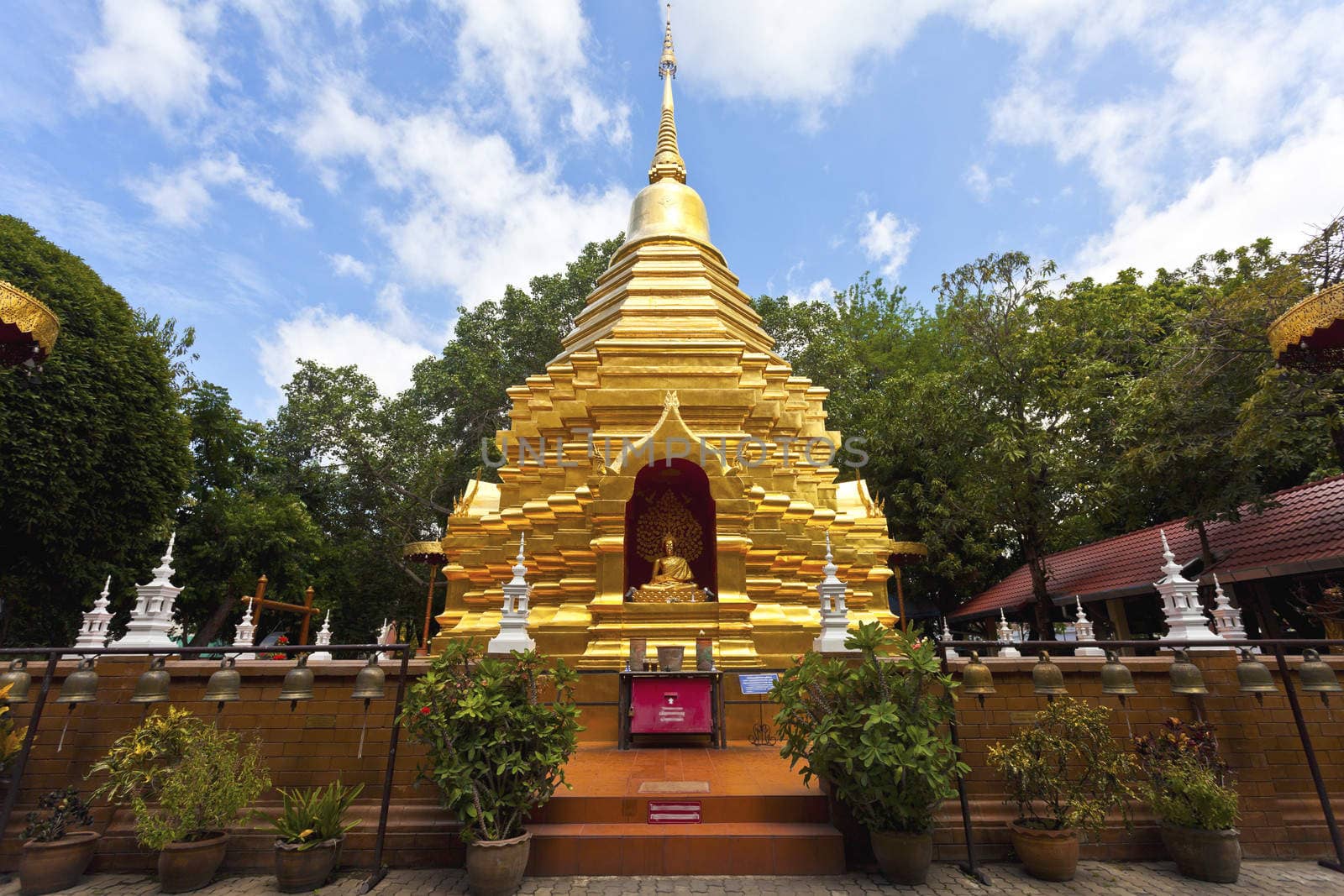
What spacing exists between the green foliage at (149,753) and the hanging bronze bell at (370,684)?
4.33 feet

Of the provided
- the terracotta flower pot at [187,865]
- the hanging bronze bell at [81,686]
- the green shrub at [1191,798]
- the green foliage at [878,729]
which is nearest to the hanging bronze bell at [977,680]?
the green foliage at [878,729]

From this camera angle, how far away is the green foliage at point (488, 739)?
4.46m

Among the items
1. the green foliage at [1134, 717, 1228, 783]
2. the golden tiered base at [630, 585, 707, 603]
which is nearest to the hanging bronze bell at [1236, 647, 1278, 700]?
the green foliage at [1134, 717, 1228, 783]

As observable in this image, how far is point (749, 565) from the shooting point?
30.5 feet

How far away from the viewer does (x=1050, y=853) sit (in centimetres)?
462

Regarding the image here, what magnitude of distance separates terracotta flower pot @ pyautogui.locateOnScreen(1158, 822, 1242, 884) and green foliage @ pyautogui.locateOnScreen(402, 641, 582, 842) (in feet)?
14.8

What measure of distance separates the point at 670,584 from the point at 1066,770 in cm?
495

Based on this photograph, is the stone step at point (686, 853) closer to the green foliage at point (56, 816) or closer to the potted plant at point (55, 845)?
the potted plant at point (55, 845)

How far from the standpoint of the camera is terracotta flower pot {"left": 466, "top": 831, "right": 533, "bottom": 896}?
434 cm

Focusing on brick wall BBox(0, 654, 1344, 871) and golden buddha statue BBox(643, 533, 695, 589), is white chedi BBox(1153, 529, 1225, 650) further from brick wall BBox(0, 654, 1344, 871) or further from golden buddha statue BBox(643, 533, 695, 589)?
golden buddha statue BBox(643, 533, 695, 589)

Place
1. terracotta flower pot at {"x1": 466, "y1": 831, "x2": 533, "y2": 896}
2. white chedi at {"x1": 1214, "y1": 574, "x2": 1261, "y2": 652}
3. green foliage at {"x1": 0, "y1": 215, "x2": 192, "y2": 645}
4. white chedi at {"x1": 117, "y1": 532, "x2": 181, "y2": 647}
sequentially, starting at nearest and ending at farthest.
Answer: terracotta flower pot at {"x1": 466, "y1": 831, "x2": 533, "y2": 896} < white chedi at {"x1": 117, "y1": 532, "x2": 181, "y2": 647} < white chedi at {"x1": 1214, "y1": 574, "x2": 1261, "y2": 652} < green foliage at {"x1": 0, "y1": 215, "x2": 192, "y2": 645}

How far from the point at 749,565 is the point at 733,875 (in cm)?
489

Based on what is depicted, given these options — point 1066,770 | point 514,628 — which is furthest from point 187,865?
point 1066,770

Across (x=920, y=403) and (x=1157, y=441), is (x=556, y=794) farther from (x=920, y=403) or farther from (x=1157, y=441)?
(x=920, y=403)
